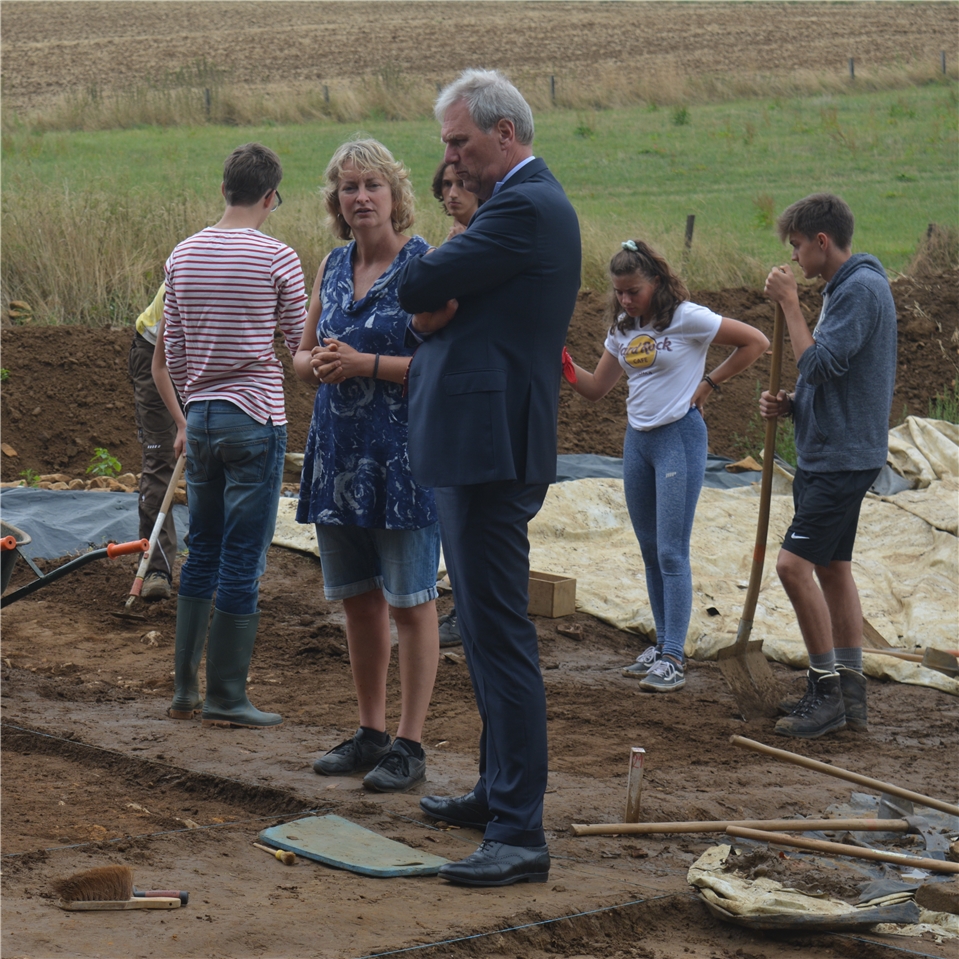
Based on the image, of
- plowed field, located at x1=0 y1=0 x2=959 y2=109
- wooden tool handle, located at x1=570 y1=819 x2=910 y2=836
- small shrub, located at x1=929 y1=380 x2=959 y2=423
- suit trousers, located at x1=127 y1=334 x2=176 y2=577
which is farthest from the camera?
plowed field, located at x1=0 y1=0 x2=959 y2=109

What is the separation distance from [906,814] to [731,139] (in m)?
22.7

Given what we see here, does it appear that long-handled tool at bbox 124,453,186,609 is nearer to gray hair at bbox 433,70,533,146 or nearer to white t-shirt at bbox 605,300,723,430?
white t-shirt at bbox 605,300,723,430

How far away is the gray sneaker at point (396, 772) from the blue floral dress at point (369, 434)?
2.54ft

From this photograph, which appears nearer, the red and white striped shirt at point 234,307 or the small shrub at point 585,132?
the red and white striped shirt at point 234,307

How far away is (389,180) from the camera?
Result: 4.00 m

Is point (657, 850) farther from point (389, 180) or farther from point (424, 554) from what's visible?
point (389, 180)

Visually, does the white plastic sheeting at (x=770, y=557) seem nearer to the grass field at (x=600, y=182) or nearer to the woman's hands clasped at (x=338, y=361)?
the woman's hands clasped at (x=338, y=361)

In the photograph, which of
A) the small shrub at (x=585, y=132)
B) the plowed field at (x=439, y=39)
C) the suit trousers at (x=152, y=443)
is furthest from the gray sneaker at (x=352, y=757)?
the plowed field at (x=439, y=39)

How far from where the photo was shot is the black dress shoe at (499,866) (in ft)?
10.4

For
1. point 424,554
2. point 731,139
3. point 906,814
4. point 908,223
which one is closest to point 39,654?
point 424,554

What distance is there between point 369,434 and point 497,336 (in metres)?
0.91

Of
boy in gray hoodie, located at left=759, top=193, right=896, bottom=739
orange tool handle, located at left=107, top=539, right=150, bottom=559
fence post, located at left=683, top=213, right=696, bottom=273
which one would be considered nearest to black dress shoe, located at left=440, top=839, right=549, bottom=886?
orange tool handle, located at left=107, top=539, right=150, bottom=559

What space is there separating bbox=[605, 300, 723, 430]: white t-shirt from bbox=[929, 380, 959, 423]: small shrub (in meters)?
5.46

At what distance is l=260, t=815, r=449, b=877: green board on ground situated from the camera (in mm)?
3254
